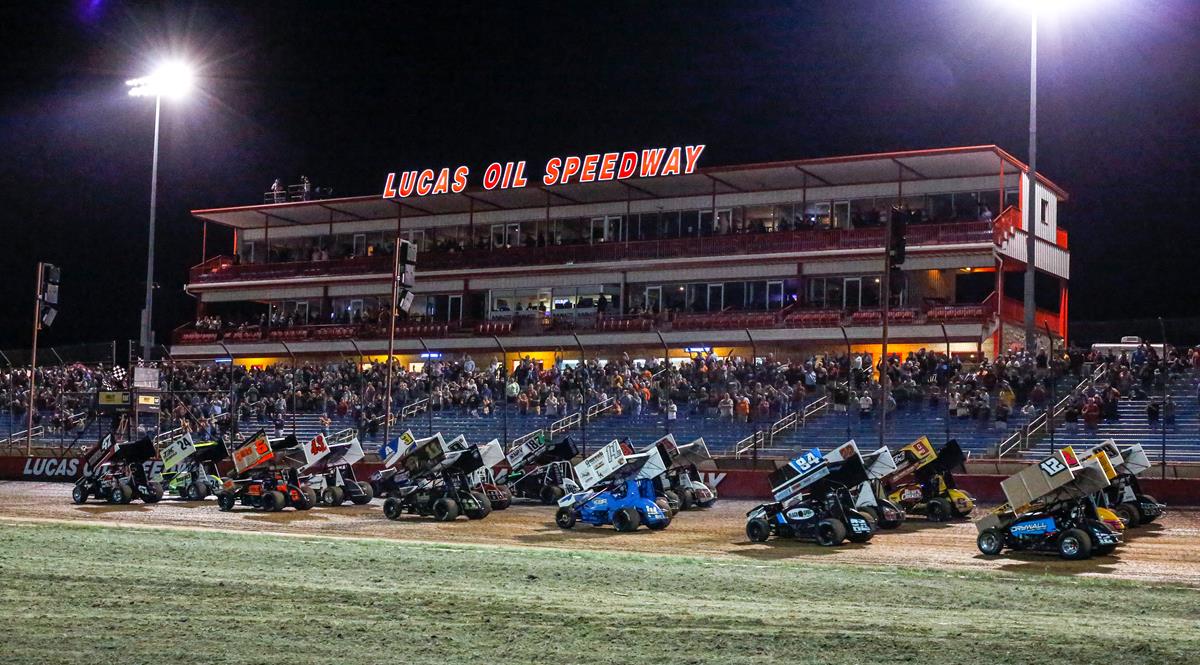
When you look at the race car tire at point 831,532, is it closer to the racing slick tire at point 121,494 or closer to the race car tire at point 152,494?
the race car tire at point 152,494

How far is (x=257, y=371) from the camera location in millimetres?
50844

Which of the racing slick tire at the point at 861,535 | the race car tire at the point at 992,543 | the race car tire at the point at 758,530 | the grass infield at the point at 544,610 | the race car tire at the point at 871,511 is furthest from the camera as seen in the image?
the race car tire at the point at 871,511

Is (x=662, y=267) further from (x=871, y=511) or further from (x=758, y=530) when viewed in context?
(x=758, y=530)

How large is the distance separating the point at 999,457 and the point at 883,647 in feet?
70.5

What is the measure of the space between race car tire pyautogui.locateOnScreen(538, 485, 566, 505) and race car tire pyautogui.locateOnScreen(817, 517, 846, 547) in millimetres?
10066

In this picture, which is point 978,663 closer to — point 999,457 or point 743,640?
point 743,640

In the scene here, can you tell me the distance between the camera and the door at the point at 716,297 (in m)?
54.3

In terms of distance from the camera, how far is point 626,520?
23.9 metres

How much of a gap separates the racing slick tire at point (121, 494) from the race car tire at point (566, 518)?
11604mm

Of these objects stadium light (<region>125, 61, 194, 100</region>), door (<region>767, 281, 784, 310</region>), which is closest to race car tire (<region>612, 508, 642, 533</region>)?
door (<region>767, 281, 784, 310</region>)

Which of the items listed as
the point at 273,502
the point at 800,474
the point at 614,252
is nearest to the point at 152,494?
the point at 273,502

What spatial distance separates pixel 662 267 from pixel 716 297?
8.91 feet

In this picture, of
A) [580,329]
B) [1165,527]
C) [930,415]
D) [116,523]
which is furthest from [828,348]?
[116,523]

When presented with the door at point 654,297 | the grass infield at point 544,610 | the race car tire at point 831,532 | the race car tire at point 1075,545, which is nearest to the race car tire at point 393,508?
the grass infield at point 544,610
